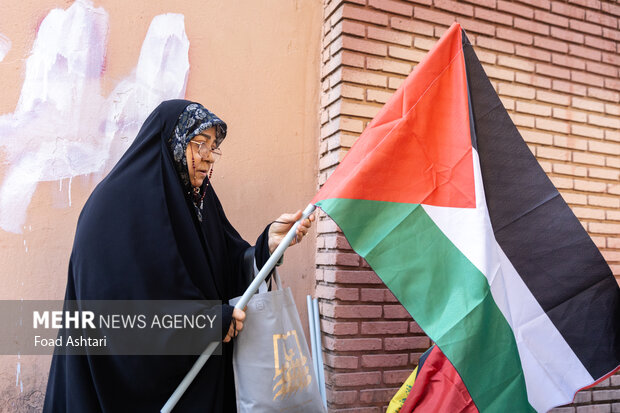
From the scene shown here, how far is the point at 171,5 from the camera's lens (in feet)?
9.47

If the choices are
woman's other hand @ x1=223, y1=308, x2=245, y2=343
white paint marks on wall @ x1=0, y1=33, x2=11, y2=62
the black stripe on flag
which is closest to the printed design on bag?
woman's other hand @ x1=223, y1=308, x2=245, y2=343

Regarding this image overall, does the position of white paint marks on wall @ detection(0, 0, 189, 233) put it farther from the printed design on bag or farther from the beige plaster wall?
the printed design on bag

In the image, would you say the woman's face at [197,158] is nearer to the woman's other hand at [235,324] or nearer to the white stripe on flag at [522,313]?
the woman's other hand at [235,324]

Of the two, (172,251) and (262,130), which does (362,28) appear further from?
(172,251)

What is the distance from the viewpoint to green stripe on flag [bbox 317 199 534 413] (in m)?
1.73

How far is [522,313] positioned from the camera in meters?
1.87

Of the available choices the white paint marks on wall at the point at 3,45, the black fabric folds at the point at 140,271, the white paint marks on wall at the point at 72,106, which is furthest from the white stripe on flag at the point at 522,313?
the white paint marks on wall at the point at 3,45

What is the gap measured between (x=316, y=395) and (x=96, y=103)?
6.22 feet

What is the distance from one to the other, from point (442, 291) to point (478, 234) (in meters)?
0.25

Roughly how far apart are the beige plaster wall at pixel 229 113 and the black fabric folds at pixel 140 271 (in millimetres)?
600

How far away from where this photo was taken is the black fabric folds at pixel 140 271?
192cm

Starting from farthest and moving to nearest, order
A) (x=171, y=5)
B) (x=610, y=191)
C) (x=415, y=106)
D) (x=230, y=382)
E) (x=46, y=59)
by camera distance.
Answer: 1. (x=610, y=191)
2. (x=171, y=5)
3. (x=46, y=59)
4. (x=230, y=382)
5. (x=415, y=106)

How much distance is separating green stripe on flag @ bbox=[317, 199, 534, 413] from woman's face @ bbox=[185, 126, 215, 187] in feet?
2.02

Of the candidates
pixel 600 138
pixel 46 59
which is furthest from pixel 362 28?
pixel 600 138
